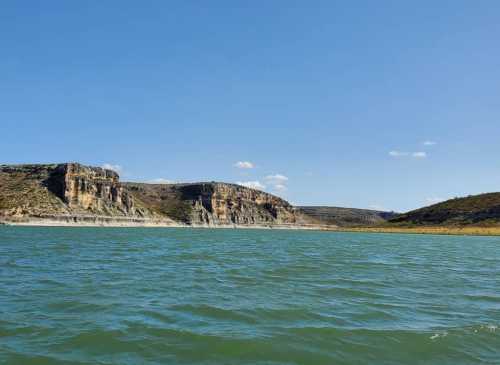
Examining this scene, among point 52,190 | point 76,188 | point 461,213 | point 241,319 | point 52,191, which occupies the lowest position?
point 241,319

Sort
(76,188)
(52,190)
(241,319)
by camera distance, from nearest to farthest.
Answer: (241,319)
(52,190)
(76,188)

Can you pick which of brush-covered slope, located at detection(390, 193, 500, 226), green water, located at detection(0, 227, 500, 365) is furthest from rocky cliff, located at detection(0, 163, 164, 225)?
green water, located at detection(0, 227, 500, 365)

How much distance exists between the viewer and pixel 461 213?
155 meters

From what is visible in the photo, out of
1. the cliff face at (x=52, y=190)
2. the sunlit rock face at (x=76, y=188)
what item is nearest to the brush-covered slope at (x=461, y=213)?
the sunlit rock face at (x=76, y=188)

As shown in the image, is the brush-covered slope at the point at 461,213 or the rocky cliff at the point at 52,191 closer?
the brush-covered slope at the point at 461,213

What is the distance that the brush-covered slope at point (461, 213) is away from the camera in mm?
141750

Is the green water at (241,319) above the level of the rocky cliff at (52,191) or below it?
below

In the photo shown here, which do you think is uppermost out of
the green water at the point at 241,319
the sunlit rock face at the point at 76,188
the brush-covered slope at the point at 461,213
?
the sunlit rock face at the point at 76,188

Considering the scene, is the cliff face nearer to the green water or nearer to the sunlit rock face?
the sunlit rock face

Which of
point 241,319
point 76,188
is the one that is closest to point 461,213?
point 76,188

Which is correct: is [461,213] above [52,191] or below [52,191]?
below

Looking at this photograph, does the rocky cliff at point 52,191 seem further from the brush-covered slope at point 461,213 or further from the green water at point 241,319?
the green water at point 241,319

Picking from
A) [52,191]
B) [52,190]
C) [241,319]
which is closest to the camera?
[241,319]

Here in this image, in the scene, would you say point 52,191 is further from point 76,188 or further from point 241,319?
point 241,319
